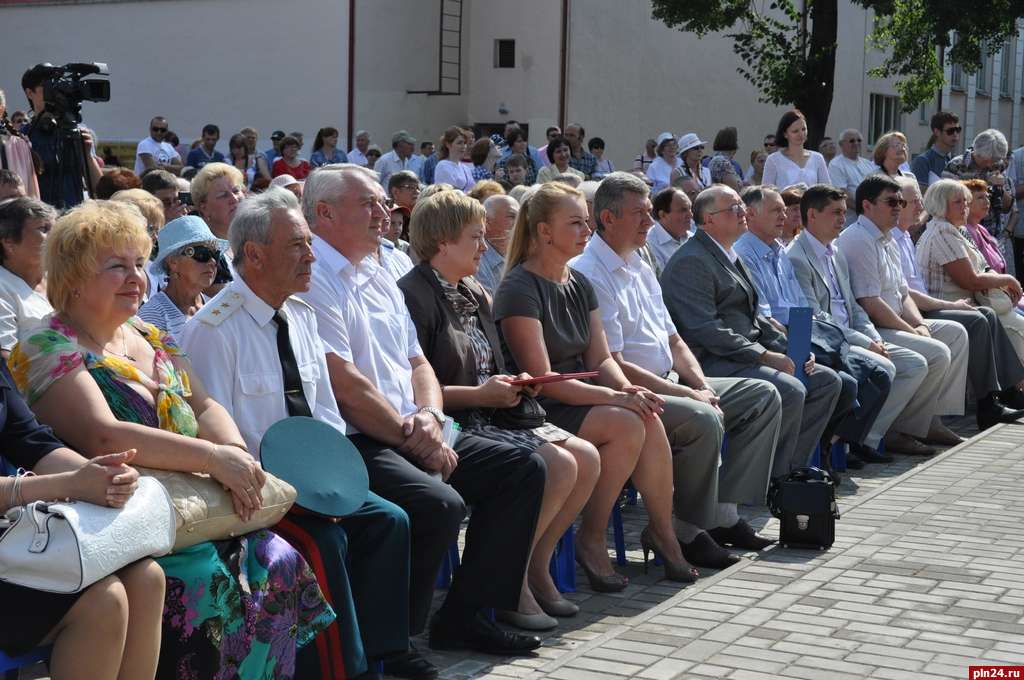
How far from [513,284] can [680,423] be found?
3.23 feet

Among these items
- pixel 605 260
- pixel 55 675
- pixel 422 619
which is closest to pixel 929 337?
pixel 605 260

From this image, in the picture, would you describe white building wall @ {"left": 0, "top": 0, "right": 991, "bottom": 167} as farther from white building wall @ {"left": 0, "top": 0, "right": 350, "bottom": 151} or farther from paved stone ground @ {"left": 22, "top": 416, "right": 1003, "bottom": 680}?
paved stone ground @ {"left": 22, "top": 416, "right": 1003, "bottom": 680}

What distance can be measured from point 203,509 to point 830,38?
19648mm

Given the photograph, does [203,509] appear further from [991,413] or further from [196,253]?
[991,413]

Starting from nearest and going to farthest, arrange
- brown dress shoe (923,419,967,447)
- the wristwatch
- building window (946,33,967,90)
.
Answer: the wristwatch
brown dress shoe (923,419,967,447)
building window (946,33,967,90)

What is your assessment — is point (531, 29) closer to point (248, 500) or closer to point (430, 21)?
point (430, 21)

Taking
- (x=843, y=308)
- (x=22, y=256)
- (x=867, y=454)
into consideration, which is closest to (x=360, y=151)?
(x=843, y=308)

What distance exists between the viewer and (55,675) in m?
3.46

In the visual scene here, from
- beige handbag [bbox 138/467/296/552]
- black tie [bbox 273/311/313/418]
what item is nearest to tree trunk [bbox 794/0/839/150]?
black tie [bbox 273/311/313/418]

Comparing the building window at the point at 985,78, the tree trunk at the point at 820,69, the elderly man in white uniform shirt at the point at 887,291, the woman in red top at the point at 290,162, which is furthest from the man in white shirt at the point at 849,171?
the building window at the point at 985,78

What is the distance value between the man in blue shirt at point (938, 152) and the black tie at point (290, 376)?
10498 mm

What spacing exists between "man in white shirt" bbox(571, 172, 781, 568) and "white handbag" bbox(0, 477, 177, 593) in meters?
3.08

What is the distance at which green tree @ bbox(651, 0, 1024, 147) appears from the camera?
70.8 ft

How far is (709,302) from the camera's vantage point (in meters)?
7.32
